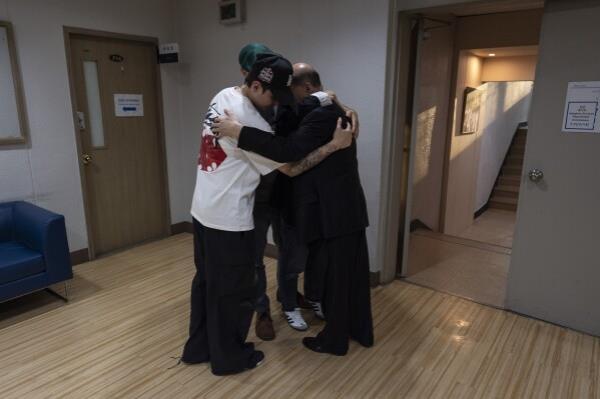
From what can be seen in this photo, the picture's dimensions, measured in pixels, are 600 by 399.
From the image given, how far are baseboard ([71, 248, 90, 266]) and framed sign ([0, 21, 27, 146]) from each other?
103cm

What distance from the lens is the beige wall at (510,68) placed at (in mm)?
4895

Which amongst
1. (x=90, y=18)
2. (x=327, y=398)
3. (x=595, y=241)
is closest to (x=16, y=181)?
(x=90, y=18)

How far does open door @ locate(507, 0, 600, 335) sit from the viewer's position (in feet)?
7.43

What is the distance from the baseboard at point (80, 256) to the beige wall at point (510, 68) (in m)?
4.74

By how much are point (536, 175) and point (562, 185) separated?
15 cm

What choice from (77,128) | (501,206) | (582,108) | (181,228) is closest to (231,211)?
(582,108)

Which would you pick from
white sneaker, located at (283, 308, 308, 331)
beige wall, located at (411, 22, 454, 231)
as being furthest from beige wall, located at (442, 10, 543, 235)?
white sneaker, located at (283, 308, 308, 331)

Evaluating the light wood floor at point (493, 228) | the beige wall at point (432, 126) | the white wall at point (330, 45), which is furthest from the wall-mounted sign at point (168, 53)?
the light wood floor at point (493, 228)

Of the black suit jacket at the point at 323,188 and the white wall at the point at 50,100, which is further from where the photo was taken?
the white wall at the point at 50,100

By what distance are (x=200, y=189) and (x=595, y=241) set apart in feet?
7.27

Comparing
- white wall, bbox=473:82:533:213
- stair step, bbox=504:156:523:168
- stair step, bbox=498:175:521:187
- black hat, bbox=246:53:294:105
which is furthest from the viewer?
stair step, bbox=504:156:523:168

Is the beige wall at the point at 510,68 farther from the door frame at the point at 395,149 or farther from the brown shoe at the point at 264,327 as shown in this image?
the brown shoe at the point at 264,327

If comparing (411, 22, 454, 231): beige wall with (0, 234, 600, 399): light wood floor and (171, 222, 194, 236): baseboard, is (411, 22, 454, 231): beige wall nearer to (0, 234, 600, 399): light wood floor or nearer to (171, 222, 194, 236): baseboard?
(0, 234, 600, 399): light wood floor

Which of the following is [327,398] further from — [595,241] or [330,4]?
[330,4]
